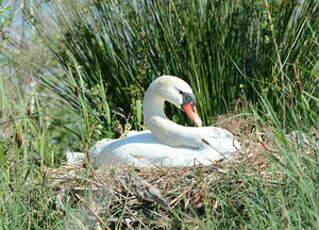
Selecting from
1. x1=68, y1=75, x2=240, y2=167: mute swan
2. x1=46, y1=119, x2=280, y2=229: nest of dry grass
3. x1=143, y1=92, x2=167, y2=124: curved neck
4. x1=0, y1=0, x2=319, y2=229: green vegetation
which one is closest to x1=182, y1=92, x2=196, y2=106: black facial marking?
x1=68, y1=75, x2=240, y2=167: mute swan

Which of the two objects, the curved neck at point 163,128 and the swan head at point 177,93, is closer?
the curved neck at point 163,128

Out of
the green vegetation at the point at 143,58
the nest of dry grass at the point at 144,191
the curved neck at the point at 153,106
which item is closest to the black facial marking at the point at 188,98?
the curved neck at the point at 153,106

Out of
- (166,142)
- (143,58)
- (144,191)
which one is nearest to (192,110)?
(166,142)

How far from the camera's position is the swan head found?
7.10 metres

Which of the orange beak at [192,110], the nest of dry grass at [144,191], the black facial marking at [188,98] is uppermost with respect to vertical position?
the nest of dry grass at [144,191]

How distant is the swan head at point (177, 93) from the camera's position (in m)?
7.10

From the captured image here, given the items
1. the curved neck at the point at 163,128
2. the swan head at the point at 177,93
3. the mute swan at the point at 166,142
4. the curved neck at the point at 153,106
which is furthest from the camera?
the curved neck at the point at 153,106

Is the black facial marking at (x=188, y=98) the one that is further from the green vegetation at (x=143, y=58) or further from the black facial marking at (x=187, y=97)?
the green vegetation at (x=143, y=58)

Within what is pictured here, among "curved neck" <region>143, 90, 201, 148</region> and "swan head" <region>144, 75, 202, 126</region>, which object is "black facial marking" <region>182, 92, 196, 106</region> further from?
"curved neck" <region>143, 90, 201, 148</region>

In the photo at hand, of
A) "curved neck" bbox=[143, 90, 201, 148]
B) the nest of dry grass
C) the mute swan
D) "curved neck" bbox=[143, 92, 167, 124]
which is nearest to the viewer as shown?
the nest of dry grass

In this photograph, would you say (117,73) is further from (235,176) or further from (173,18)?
(235,176)

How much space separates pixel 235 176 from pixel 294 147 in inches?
21.2

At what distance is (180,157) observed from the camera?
6.48m

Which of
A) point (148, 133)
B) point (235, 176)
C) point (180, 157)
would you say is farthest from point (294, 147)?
point (148, 133)
